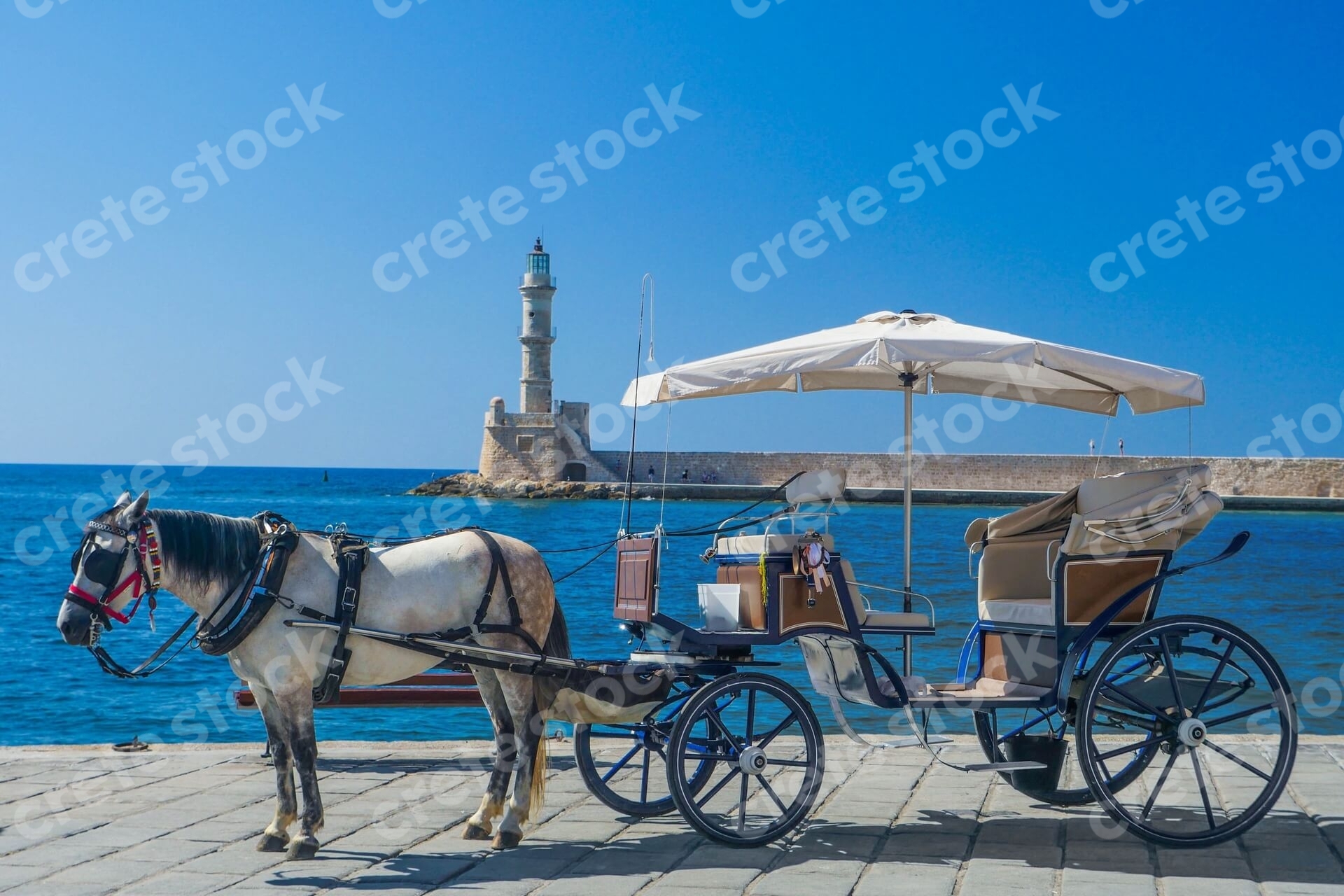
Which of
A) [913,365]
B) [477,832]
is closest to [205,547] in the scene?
[477,832]

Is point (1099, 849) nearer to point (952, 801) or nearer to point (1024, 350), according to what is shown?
point (952, 801)

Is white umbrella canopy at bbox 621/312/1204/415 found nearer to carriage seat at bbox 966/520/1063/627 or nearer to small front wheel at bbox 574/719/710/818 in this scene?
carriage seat at bbox 966/520/1063/627

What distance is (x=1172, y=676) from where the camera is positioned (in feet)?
16.8

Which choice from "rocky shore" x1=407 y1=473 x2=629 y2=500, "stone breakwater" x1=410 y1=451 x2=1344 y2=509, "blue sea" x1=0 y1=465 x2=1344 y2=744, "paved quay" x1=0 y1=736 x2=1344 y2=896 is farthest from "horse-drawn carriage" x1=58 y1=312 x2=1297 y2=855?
"rocky shore" x1=407 y1=473 x2=629 y2=500

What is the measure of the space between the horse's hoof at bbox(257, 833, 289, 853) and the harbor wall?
52651 mm

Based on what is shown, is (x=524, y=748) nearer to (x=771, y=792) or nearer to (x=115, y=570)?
(x=771, y=792)

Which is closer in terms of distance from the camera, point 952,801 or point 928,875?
point 928,875

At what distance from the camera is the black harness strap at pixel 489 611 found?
5.39m

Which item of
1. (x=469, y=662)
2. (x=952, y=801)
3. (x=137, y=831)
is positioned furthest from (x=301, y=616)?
(x=952, y=801)

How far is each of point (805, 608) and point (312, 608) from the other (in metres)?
2.06

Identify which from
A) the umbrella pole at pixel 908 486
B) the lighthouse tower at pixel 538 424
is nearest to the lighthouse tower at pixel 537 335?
the lighthouse tower at pixel 538 424

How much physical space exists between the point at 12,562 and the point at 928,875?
37636 millimetres

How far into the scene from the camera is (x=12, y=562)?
3656 centimetres

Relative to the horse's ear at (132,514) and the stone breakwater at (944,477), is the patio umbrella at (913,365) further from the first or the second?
the stone breakwater at (944,477)
